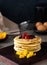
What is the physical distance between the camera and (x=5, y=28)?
1589mm

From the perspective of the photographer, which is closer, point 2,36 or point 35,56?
point 35,56

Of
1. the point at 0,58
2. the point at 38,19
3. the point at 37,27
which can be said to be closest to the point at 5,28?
the point at 37,27

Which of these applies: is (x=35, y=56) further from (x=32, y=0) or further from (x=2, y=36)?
(x=32, y=0)

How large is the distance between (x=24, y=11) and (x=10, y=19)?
0.15 meters

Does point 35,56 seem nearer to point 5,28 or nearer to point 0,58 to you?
point 0,58

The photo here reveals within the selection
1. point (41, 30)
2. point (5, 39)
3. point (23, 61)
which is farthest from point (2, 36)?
point (23, 61)

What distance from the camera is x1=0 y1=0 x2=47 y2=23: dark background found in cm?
186

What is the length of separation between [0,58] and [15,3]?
99 cm

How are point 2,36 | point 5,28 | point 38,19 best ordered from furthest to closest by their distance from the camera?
point 38,19 < point 5,28 < point 2,36

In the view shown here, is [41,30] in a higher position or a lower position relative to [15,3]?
lower

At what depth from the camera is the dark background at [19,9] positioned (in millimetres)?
1863

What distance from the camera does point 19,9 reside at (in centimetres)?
188

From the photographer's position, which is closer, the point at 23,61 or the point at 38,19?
the point at 23,61

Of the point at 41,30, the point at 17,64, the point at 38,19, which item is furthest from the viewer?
the point at 38,19
